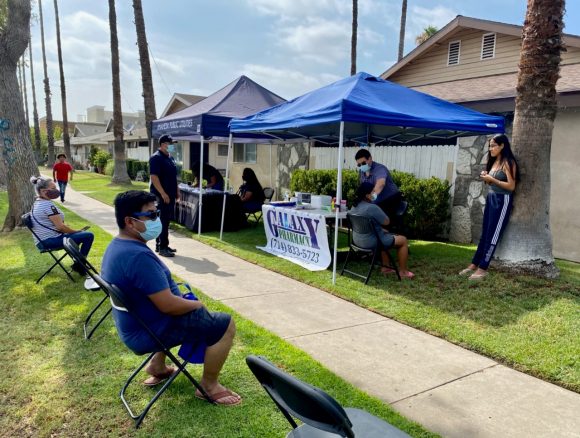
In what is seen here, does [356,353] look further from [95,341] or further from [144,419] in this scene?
[95,341]

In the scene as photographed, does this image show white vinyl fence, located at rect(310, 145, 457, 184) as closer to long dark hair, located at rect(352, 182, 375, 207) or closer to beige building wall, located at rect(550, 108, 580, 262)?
beige building wall, located at rect(550, 108, 580, 262)

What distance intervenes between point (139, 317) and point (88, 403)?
2.70 feet

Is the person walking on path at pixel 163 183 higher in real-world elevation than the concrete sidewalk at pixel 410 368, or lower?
higher

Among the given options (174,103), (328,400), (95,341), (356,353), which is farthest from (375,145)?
(174,103)

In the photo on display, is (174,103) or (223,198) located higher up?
(174,103)

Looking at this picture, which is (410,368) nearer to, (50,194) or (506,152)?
(506,152)

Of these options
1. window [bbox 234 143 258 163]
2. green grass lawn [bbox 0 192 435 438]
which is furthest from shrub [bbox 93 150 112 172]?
green grass lawn [bbox 0 192 435 438]

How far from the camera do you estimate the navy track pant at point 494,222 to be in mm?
5898

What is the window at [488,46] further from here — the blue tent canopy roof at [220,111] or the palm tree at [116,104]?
the palm tree at [116,104]

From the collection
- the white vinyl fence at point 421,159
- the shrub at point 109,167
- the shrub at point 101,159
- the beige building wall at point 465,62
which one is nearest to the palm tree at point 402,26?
the beige building wall at point 465,62

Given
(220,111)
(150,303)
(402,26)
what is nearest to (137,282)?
(150,303)

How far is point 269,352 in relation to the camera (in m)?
3.77

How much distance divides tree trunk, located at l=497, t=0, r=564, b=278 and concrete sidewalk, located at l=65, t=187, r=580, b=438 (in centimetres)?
253

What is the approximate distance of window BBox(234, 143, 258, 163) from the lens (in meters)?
16.4
